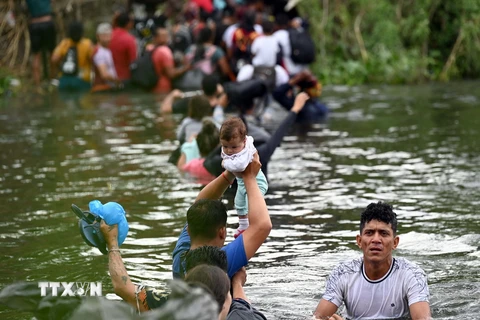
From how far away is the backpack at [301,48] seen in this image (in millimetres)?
18719

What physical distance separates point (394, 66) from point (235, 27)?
11.0 ft

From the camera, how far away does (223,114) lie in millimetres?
14047

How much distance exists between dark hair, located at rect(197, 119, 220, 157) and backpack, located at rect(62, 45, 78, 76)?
10.4 m

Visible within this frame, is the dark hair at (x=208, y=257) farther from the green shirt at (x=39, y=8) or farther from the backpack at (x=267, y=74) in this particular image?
the green shirt at (x=39, y=8)

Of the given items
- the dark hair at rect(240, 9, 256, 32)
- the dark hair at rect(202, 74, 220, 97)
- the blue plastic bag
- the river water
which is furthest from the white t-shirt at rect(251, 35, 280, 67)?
the blue plastic bag

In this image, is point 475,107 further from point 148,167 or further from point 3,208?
point 3,208

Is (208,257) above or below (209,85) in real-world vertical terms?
above

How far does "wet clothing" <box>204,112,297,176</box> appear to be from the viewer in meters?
9.66

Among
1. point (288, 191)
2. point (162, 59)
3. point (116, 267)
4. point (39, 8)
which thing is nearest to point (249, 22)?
point (162, 59)

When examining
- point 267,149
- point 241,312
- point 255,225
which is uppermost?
point 255,225

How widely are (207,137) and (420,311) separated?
5.23 meters

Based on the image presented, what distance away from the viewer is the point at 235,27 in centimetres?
2159

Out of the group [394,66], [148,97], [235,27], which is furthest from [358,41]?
[148,97]

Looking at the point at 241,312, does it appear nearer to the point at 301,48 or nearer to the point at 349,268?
the point at 349,268
